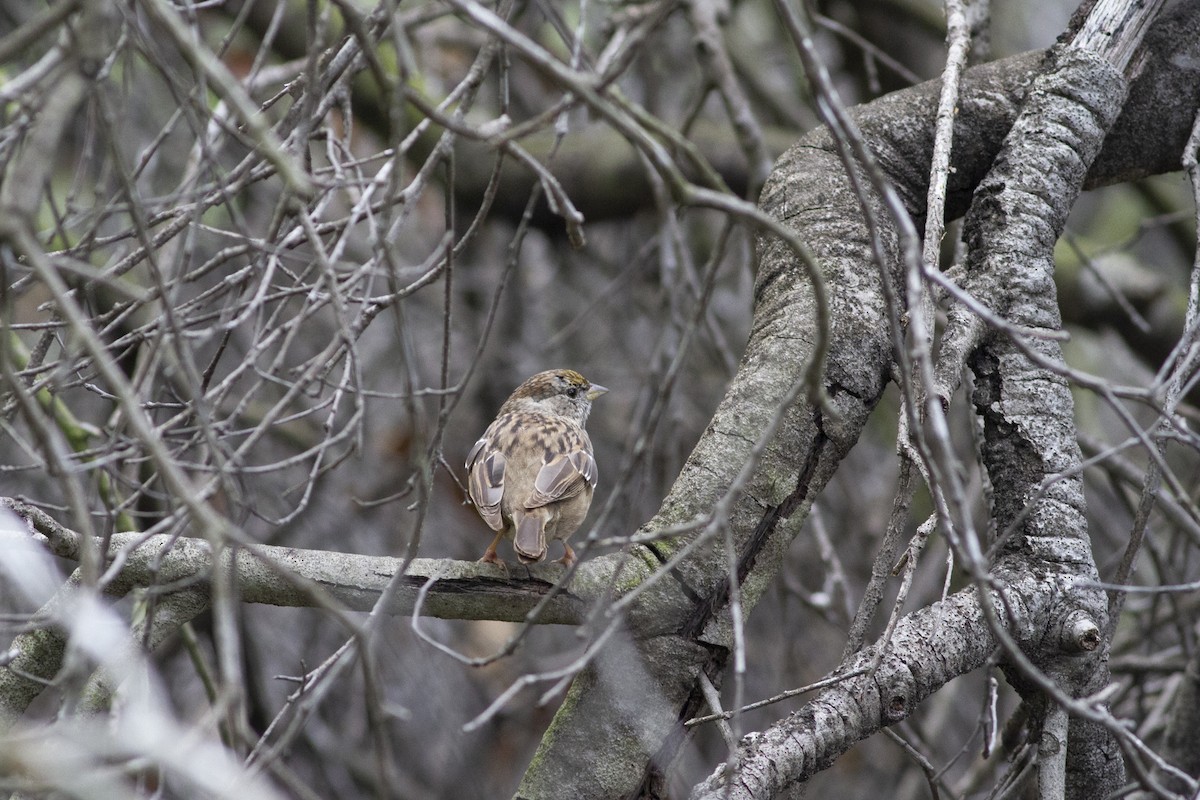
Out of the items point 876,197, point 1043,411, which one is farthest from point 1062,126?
point 1043,411

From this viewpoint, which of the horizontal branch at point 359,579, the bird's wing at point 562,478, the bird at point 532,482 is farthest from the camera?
the bird's wing at point 562,478

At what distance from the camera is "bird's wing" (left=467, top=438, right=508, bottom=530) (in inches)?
157

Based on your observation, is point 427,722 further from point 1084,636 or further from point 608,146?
point 1084,636

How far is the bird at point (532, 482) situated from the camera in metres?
3.78

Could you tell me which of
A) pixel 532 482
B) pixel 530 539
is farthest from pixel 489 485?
pixel 530 539

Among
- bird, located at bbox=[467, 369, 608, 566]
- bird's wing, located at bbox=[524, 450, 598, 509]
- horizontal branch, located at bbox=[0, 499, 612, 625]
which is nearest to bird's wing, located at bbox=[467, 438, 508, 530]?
bird, located at bbox=[467, 369, 608, 566]

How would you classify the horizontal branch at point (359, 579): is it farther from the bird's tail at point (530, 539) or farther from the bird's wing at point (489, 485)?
the bird's wing at point (489, 485)

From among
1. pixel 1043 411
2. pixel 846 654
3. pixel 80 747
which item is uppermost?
pixel 1043 411

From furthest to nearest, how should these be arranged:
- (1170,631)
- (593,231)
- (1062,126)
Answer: (593,231) → (1170,631) → (1062,126)

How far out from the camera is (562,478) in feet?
13.2

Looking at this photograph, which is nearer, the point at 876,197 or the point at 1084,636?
the point at 1084,636

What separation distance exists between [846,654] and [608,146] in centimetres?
412

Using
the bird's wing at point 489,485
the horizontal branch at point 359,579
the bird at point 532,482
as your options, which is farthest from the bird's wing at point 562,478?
the horizontal branch at point 359,579

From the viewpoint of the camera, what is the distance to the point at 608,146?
20.5 ft
